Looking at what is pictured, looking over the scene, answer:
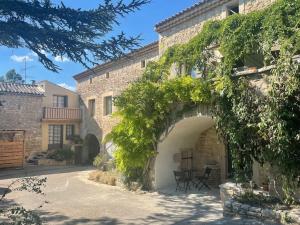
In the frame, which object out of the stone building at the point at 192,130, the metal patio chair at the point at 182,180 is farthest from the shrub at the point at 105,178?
the metal patio chair at the point at 182,180

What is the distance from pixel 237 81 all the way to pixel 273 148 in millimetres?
2188

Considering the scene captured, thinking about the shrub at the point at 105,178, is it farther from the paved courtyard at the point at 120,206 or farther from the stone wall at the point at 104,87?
the stone wall at the point at 104,87

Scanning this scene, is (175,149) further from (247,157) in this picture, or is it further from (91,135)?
(91,135)

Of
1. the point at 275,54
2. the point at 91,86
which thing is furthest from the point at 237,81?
the point at 91,86

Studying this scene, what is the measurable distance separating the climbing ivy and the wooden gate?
29.4ft

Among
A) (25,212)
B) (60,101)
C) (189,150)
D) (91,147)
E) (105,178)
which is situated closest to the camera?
(25,212)

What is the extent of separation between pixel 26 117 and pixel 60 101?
10.6ft

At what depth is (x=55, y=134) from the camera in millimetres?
22172

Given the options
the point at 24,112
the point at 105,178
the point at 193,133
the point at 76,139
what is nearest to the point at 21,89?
the point at 24,112

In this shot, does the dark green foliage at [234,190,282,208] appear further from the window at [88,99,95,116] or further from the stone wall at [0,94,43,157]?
the stone wall at [0,94,43,157]

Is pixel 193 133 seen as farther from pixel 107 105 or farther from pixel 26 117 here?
pixel 26 117

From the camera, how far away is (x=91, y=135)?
22.1 meters

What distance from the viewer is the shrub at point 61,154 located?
813 inches

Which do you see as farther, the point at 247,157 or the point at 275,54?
the point at 275,54
